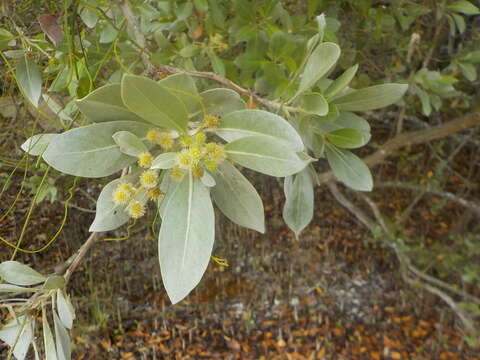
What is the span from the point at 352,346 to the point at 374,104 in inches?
58.3

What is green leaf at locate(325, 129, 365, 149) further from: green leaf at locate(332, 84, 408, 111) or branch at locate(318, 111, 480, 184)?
branch at locate(318, 111, 480, 184)

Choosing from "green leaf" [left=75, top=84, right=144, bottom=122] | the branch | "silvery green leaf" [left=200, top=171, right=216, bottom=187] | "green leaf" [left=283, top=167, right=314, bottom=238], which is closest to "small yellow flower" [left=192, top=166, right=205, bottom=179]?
"silvery green leaf" [left=200, top=171, right=216, bottom=187]

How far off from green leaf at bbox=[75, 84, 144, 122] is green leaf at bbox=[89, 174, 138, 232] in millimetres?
84

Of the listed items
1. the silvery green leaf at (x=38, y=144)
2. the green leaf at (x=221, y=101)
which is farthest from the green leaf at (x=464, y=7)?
the silvery green leaf at (x=38, y=144)

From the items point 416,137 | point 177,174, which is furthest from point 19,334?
point 416,137

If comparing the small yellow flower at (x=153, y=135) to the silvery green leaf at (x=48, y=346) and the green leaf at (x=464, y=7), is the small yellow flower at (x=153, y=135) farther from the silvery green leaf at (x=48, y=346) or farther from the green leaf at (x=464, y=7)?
the green leaf at (x=464, y=7)

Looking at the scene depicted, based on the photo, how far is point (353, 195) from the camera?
246 centimetres

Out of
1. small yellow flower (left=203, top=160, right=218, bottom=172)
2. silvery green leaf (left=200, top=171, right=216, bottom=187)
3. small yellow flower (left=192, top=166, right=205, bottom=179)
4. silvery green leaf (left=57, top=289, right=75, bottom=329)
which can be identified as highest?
small yellow flower (left=203, top=160, right=218, bottom=172)

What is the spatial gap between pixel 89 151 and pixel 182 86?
0.14m

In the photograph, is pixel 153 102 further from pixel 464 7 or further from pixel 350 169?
pixel 464 7

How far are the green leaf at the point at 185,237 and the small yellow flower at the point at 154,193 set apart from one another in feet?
0.11

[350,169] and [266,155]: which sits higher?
[266,155]

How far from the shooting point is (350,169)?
2.29 ft

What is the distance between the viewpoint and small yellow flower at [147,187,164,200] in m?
0.52
